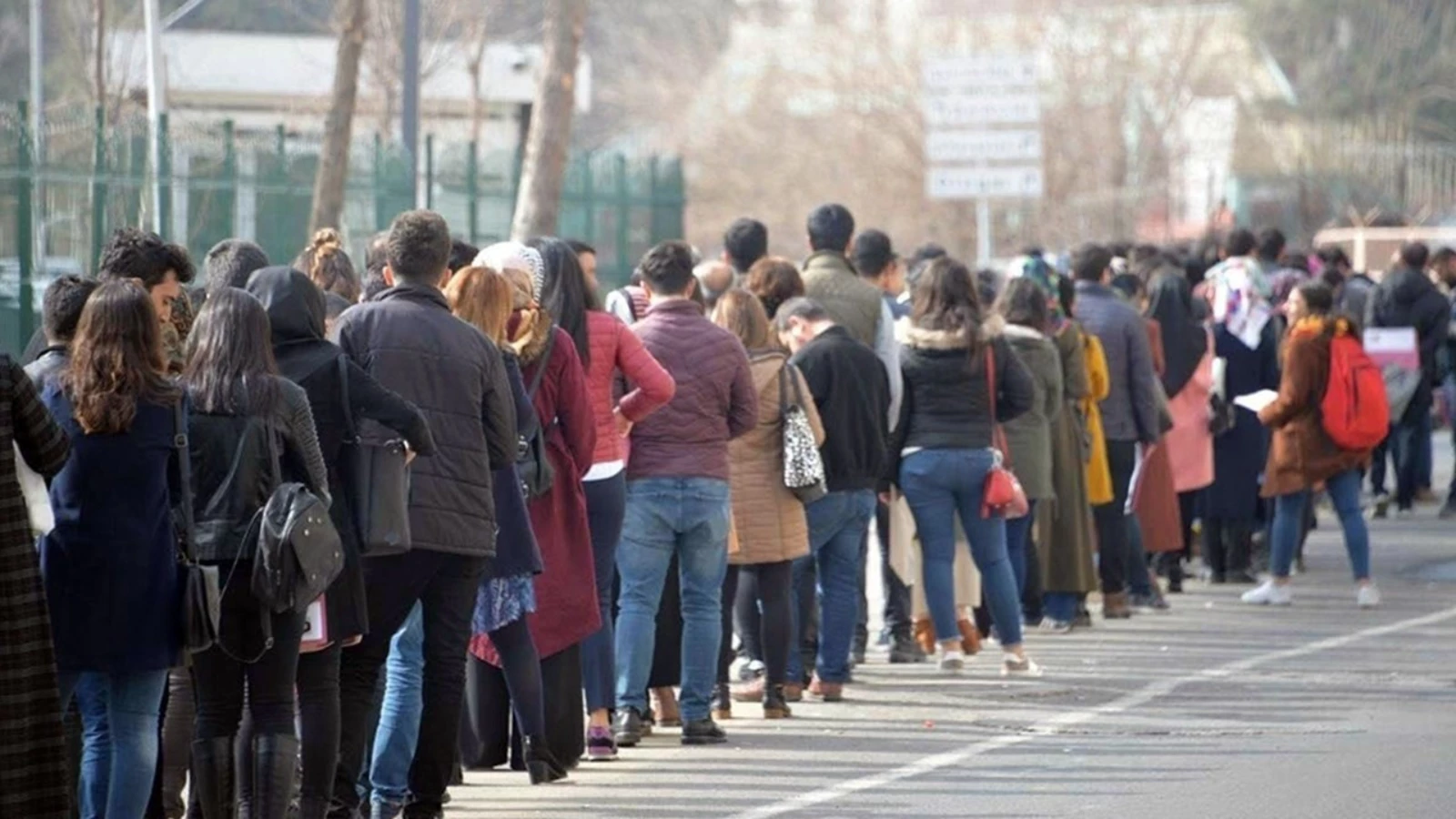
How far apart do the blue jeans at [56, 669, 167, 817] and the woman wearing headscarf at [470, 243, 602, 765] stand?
214cm

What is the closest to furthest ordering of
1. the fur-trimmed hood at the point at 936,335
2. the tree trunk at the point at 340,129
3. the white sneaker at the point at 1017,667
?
the fur-trimmed hood at the point at 936,335, the white sneaker at the point at 1017,667, the tree trunk at the point at 340,129

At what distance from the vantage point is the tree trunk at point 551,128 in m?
23.4

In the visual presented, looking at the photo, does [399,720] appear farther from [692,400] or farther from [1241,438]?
[1241,438]

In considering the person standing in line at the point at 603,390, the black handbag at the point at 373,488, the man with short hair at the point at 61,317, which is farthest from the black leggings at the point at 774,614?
the man with short hair at the point at 61,317

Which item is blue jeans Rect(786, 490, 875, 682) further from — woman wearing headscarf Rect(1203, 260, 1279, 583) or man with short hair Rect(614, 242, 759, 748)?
woman wearing headscarf Rect(1203, 260, 1279, 583)

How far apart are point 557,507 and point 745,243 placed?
3668mm

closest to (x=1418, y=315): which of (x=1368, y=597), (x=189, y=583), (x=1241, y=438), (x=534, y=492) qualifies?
(x=1241, y=438)

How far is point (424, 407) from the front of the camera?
892 cm

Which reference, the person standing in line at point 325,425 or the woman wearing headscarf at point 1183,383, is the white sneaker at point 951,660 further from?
the person standing in line at point 325,425

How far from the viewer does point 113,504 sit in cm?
777

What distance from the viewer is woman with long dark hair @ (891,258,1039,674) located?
13.0 metres

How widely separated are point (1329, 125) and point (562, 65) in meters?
30.0

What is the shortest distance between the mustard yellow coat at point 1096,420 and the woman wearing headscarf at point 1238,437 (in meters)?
2.09

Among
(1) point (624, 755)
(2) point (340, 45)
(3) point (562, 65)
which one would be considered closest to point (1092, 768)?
(1) point (624, 755)
